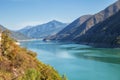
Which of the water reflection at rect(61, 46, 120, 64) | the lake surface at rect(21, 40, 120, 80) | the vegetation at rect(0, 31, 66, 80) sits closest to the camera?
the vegetation at rect(0, 31, 66, 80)

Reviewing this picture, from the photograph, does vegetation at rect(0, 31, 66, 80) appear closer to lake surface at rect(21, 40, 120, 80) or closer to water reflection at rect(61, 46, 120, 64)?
lake surface at rect(21, 40, 120, 80)

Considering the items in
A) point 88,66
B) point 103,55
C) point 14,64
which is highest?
point 14,64

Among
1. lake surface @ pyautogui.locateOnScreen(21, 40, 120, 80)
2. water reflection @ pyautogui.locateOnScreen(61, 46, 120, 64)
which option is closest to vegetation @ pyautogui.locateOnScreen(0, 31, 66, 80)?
lake surface @ pyautogui.locateOnScreen(21, 40, 120, 80)

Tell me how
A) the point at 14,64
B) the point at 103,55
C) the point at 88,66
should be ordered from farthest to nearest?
the point at 103,55
the point at 88,66
the point at 14,64

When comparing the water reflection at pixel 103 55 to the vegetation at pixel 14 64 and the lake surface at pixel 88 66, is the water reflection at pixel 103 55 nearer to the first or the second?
the lake surface at pixel 88 66

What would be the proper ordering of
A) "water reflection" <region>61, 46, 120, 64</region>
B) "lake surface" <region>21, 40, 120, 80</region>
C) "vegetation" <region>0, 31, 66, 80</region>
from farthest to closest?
1. "water reflection" <region>61, 46, 120, 64</region>
2. "lake surface" <region>21, 40, 120, 80</region>
3. "vegetation" <region>0, 31, 66, 80</region>

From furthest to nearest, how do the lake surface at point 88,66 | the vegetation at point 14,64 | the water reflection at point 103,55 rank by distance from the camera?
1. the water reflection at point 103,55
2. the lake surface at point 88,66
3. the vegetation at point 14,64

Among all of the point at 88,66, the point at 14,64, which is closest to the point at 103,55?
the point at 88,66

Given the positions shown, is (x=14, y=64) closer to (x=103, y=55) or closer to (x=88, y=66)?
(x=88, y=66)

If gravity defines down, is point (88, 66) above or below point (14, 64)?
below

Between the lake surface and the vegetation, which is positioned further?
the lake surface

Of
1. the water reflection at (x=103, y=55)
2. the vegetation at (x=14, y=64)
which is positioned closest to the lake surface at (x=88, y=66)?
the water reflection at (x=103, y=55)

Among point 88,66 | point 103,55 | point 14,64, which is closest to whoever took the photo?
point 14,64
